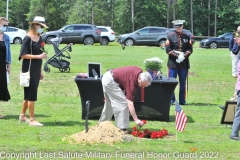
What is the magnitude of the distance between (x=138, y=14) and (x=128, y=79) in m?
71.2

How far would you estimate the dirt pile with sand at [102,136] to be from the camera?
7926mm

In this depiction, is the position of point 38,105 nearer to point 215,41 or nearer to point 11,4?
point 215,41

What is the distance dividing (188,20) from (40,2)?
21.6m

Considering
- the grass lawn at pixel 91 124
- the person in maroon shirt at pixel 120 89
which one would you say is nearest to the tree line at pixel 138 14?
the grass lawn at pixel 91 124

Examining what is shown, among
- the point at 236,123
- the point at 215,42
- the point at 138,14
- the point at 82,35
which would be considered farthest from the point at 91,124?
the point at 138,14

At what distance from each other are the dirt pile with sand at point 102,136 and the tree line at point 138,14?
6397 cm

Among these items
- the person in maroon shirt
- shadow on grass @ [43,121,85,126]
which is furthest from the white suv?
the person in maroon shirt

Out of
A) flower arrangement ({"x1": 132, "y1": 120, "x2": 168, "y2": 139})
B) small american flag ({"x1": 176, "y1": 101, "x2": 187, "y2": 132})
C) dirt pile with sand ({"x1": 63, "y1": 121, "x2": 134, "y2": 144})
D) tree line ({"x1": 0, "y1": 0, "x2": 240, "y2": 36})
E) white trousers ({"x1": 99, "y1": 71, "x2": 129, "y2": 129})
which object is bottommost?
flower arrangement ({"x1": 132, "y1": 120, "x2": 168, "y2": 139})

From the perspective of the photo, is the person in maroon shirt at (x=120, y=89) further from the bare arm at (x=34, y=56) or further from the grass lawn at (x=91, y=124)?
the bare arm at (x=34, y=56)

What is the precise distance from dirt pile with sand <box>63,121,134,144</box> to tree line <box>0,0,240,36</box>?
210 feet

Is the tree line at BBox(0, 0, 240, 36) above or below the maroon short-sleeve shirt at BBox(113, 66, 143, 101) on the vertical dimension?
above

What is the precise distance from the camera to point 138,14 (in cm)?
7900

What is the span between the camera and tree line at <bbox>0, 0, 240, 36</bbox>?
75812mm

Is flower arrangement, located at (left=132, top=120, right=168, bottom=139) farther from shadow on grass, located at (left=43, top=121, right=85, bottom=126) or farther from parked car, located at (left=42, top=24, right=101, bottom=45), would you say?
parked car, located at (left=42, top=24, right=101, bottom=45)
